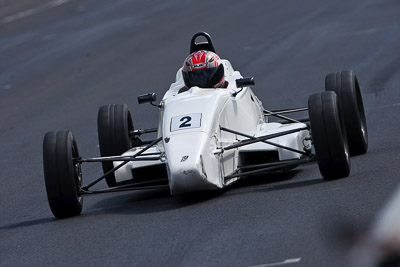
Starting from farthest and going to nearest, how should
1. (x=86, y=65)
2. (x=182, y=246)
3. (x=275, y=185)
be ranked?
(x=86, y=65) < (x=275, y=185) < (x=182, y=246)

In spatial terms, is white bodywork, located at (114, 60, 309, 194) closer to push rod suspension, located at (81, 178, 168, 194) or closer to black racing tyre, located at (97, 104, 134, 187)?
push rod suspension, located at (81, 178, 168, 194)

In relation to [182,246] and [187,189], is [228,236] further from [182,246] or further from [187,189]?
[187,189]

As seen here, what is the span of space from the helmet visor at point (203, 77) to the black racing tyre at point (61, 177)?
2.00 m

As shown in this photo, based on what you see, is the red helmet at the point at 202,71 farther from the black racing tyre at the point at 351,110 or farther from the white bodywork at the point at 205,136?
the black racing tyre at the point at 351,110

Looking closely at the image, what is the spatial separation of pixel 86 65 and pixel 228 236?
18.8m

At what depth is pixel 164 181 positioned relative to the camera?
1162cm

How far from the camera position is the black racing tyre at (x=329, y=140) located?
407 inches

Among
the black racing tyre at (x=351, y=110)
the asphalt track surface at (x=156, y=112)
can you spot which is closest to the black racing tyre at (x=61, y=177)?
the asphalt track surface at (x=156, y=112)

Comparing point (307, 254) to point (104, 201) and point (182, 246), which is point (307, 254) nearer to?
point (182, 246)

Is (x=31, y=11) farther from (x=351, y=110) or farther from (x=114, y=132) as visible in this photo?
A: (x=351, y=110)

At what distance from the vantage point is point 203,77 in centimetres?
1223

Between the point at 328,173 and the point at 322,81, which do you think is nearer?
the point at 328,173

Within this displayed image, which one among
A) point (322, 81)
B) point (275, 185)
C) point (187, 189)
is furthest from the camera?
point (322, 81)

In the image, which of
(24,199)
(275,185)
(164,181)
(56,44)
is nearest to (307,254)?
(275,185)
